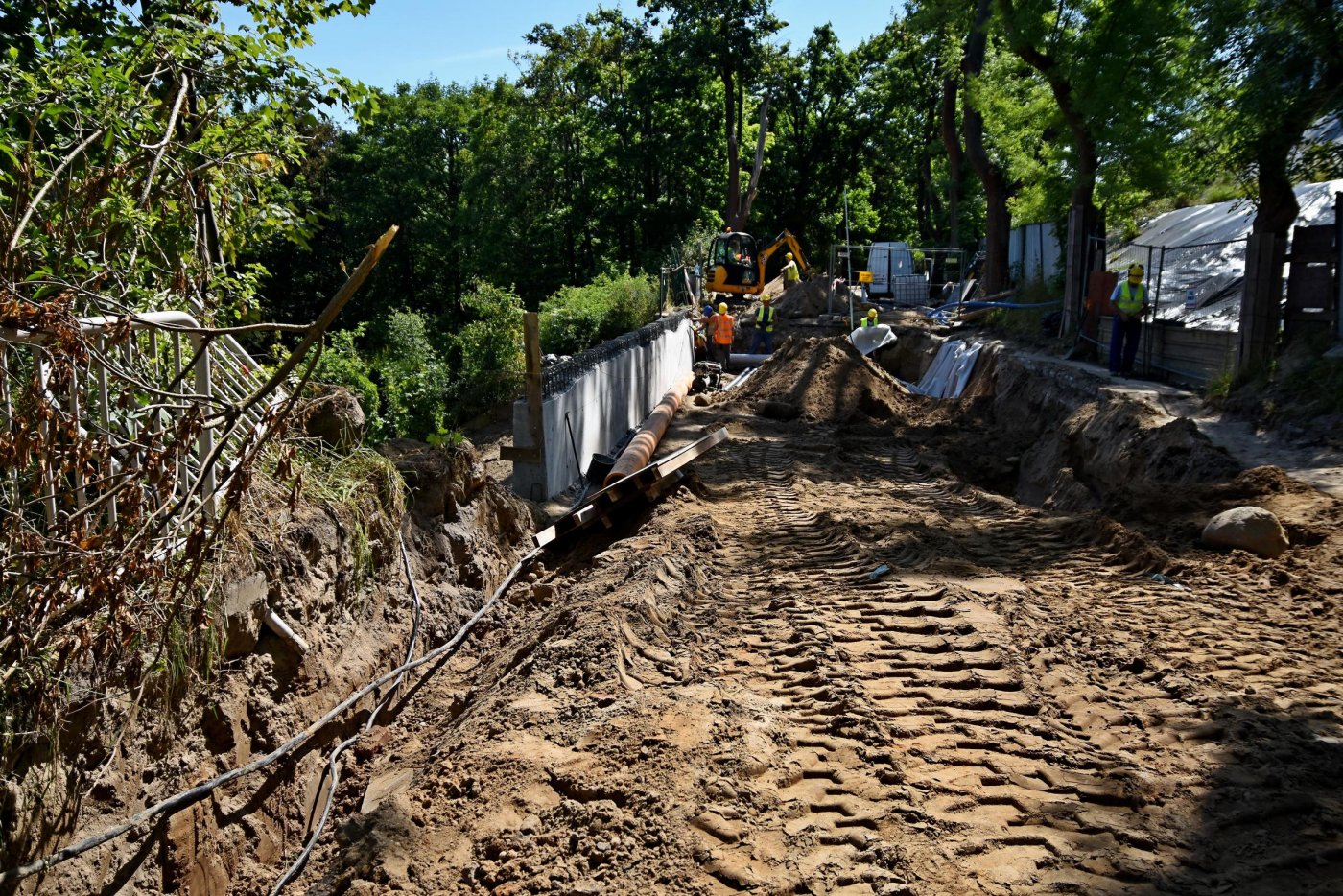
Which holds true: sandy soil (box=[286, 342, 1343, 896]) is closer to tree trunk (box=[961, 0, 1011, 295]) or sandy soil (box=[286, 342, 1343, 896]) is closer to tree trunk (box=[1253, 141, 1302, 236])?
tree trunk (box=[1253, 141, 1302, 236])

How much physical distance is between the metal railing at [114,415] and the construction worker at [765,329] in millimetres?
17876

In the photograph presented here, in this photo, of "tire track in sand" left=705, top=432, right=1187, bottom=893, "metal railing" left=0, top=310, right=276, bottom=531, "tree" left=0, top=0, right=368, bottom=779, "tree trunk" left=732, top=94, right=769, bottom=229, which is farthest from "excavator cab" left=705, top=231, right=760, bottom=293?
"metal railing" left=0, top=310, right=276, bottom=531

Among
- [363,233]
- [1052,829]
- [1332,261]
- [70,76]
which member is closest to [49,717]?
[70,76]

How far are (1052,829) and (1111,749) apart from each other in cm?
85

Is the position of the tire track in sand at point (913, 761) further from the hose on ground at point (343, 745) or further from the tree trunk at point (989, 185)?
the tree trunk at point (989, 185)

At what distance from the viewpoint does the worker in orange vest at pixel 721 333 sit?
22297 millimetres

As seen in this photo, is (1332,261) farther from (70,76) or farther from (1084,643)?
(70,76)

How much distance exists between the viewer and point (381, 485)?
24.3 ft

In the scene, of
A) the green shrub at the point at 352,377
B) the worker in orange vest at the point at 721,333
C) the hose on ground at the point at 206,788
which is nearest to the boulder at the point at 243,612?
the hose on ground at the point at 206,788

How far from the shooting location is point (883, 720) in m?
5.13

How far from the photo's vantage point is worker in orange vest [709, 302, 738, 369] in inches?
878

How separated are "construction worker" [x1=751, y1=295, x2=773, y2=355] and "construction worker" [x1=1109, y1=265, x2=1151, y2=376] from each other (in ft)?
28.2

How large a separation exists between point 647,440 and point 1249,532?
7.33 metres

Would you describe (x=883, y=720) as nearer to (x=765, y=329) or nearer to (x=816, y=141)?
(x=765, y=329)
